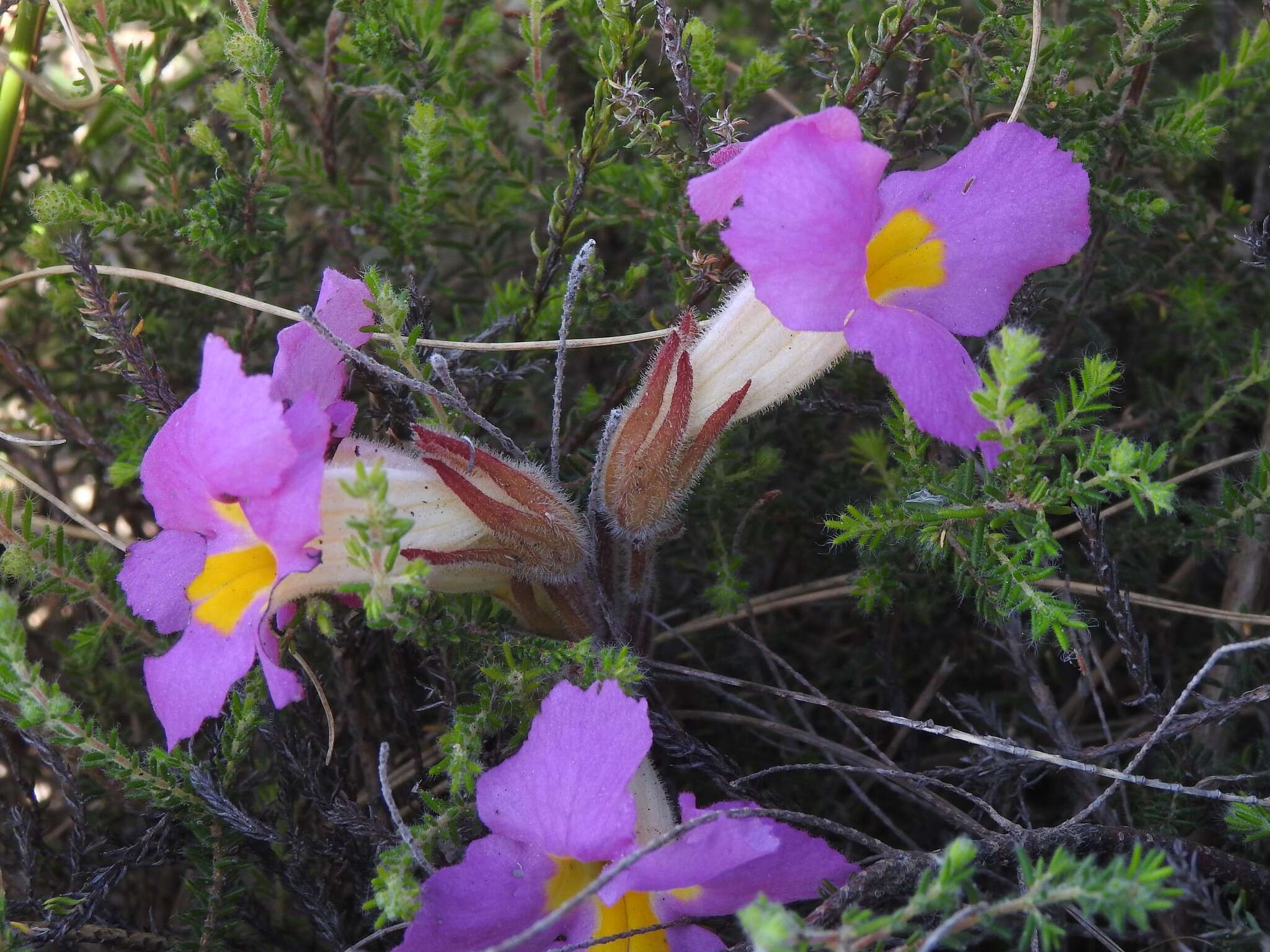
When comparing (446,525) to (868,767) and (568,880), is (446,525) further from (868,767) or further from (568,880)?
(868,767)

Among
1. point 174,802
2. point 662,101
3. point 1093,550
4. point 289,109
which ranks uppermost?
point 289,109

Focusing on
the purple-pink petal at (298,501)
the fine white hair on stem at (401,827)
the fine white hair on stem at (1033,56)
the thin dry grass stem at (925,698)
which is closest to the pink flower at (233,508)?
the purple-pink petal at (298,501)

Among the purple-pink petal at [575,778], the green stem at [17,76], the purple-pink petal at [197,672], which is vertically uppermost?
the green stem at [17,76]

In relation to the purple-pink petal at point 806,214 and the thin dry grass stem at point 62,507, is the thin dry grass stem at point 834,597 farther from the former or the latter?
the thin dry grass stem at point 62,507

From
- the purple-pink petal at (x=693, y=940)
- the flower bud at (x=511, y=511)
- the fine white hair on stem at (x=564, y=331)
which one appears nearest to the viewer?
the purple-pink petal at (x=693, y=940)

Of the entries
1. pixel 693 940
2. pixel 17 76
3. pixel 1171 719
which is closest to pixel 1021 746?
pixel 1171 719

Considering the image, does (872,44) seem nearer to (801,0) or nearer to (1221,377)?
(801,0)

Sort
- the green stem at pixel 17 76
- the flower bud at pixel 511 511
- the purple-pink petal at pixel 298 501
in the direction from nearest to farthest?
the purple-pink petal at pixel 298 501
the flower bud at pixel 511 511
the green stem at pixel 17 76

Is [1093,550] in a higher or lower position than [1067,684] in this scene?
higher

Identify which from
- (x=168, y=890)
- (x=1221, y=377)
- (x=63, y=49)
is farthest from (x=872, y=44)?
(x=63, y=49)
